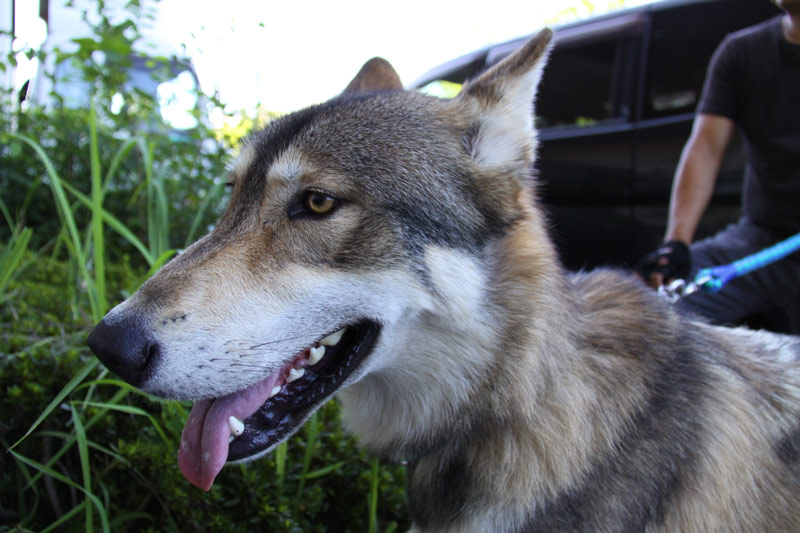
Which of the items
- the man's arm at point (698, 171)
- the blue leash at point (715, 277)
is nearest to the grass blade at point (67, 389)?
the blue leash at point (715, 277)

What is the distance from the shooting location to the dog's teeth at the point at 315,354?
6.04ft

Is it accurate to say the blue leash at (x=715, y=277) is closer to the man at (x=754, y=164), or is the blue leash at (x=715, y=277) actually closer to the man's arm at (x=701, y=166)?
the man at (x=754, y=164)

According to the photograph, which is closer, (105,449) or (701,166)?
(105,449)

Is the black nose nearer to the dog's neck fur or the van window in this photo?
the dog's neck fur

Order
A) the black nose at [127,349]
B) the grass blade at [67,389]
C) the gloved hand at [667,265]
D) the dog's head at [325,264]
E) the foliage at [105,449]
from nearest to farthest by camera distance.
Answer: the black nose at [127,349] → the dog's head at [325,264] → the grass blade at [67,389] → the foliage at [105,449] → the gloved hand at [667,265]

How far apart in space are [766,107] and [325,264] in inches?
112

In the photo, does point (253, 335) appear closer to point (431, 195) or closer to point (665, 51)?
point (431, 195)

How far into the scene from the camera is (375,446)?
2.10 m

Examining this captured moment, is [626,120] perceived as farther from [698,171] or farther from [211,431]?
[211,431]

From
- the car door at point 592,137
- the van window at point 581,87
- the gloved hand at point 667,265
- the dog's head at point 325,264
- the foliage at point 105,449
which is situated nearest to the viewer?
the dog's head at point 325,264

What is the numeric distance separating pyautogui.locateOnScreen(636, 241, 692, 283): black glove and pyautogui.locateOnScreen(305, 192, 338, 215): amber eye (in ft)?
5.92

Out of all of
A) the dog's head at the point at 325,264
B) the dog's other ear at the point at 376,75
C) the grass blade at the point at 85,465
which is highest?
the dog's other ear at the point at 376,75

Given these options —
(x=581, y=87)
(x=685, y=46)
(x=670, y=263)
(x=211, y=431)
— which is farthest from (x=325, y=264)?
(x=581, y=87)

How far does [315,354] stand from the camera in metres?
1.84
